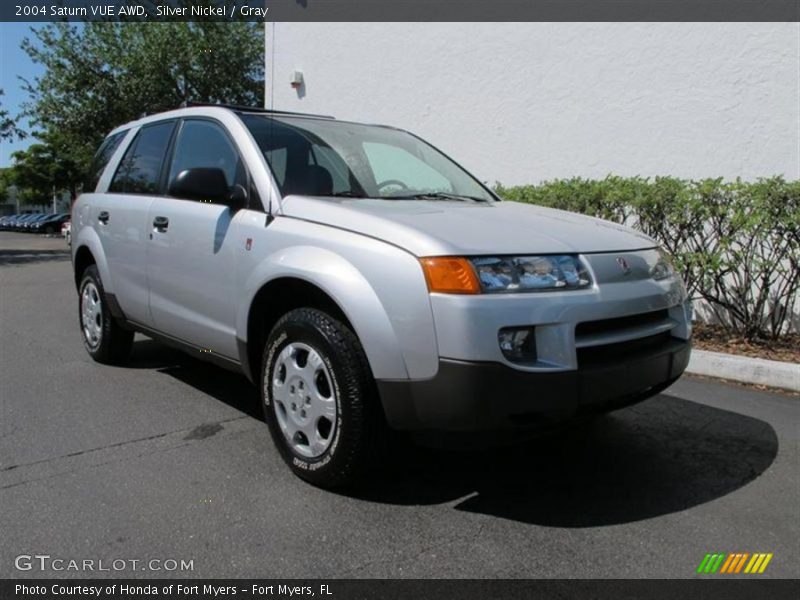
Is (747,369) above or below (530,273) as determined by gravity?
below

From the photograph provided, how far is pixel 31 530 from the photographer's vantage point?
Result: 2.76m

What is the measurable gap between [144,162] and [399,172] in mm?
1955

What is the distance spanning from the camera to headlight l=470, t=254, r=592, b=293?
2666 mm

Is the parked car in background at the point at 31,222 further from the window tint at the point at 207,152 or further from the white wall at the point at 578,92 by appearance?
the window tint at the point at 207,152

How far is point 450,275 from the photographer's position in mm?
2621

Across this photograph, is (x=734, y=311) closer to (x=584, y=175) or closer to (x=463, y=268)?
(x=584, y=175)

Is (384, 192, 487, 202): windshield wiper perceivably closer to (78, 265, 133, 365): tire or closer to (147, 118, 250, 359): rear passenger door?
(147, 118, 250, 359): rear passenger door

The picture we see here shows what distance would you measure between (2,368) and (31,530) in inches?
121

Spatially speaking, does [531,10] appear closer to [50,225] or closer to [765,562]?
[765,562]

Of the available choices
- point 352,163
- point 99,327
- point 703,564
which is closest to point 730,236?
point 352,163

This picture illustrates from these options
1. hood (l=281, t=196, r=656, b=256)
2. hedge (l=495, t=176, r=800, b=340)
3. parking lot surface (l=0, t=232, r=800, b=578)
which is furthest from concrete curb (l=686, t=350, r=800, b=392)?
hood (l=281, t=196, r=656, b=256)

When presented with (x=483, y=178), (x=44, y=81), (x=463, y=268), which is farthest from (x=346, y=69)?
(x=44, y=81)

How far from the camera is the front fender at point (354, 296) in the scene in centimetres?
272
